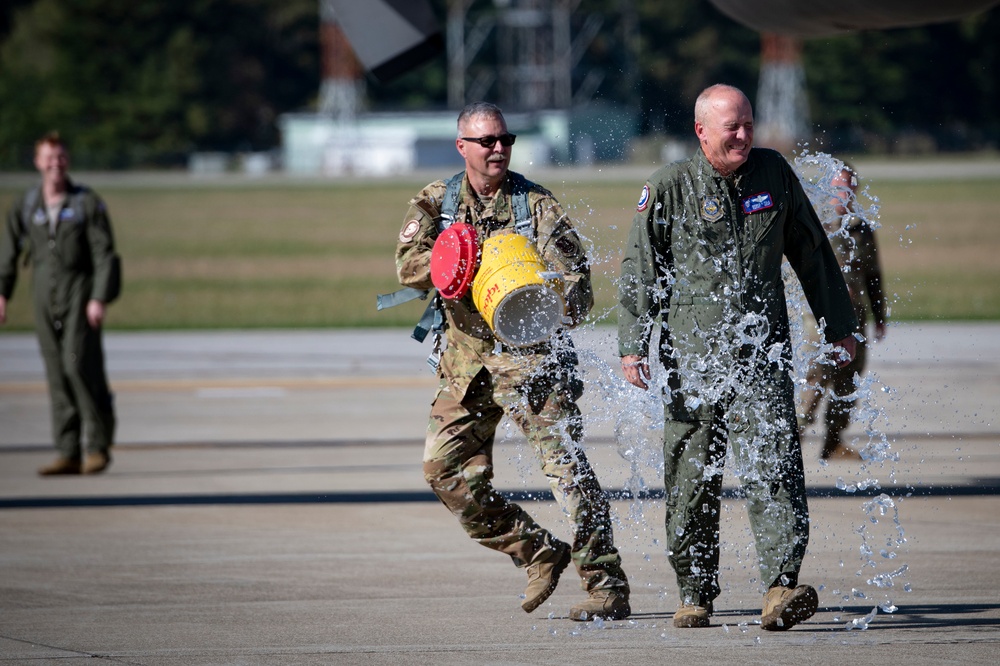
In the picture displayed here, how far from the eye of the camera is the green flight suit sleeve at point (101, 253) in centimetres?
890

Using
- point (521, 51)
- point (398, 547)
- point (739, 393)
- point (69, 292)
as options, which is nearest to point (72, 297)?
point (69, 292)

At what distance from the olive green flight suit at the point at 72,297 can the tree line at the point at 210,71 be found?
200ft

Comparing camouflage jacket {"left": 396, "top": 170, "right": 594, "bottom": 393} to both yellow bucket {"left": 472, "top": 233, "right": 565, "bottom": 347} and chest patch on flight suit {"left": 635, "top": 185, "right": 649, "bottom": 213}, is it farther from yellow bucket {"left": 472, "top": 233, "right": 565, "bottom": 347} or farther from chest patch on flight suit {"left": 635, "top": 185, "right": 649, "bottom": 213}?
chest patch on flight suit {"left": 635, "top": 185, "right": 649, "bottom": 213}

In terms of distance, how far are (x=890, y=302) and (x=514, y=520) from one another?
37.7 ft

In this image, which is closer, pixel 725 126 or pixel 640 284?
pixel 725 126

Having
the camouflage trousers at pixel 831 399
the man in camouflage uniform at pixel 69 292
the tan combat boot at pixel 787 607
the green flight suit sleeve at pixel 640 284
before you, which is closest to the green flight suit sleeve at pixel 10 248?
the man in camouflage uniform at pixel 69 292

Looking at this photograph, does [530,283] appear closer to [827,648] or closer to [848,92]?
[827,648]

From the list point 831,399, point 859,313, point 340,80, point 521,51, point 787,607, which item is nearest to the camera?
point 787,607

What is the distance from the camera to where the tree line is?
73.7 m

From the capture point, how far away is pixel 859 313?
7852mm

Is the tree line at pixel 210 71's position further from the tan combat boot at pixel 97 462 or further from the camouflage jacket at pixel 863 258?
the tan combat boot at pixel 97 462

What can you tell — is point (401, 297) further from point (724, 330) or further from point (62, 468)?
point (62, 468)

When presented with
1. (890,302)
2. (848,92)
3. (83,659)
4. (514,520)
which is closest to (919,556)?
(514,520)

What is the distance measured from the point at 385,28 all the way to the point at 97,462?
11.4ft
